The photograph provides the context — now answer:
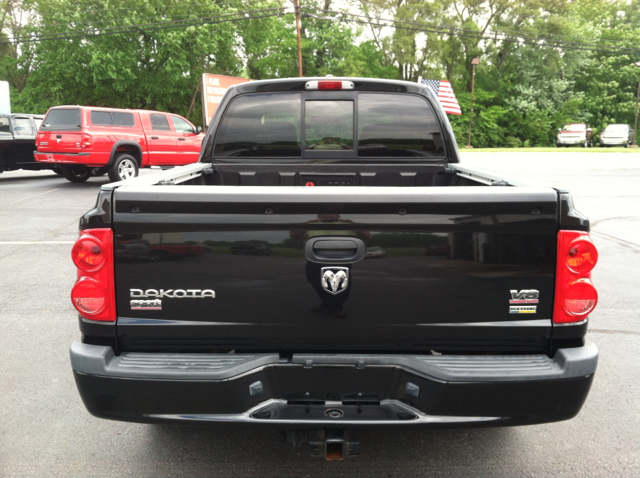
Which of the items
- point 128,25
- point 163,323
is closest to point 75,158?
point 163,323

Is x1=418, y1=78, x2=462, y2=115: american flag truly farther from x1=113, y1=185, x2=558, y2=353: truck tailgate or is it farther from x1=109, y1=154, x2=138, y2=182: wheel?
x1=113, y1=185, x2=558, y2=353: truck tailgate

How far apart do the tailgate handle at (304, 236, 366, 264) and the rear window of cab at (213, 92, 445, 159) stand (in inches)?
78.1

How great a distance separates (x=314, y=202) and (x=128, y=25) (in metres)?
37.6

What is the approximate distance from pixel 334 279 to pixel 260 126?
208 centimetres

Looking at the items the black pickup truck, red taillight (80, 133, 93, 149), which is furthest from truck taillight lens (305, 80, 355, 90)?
red taillight (80, 133, 93, 149)

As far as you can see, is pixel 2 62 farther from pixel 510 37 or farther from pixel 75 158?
pixel 510 37

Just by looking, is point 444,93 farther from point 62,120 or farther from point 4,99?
point 4,99

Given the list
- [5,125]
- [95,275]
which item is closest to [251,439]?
[95,275]

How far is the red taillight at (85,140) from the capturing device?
14016 mm

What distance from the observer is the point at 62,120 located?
46.8 feet

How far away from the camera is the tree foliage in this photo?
36.5 m

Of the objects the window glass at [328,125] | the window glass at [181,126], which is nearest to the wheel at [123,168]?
the window glass at [181,126]

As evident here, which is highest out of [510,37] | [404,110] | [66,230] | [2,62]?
[510,37]

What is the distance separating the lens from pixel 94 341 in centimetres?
229
